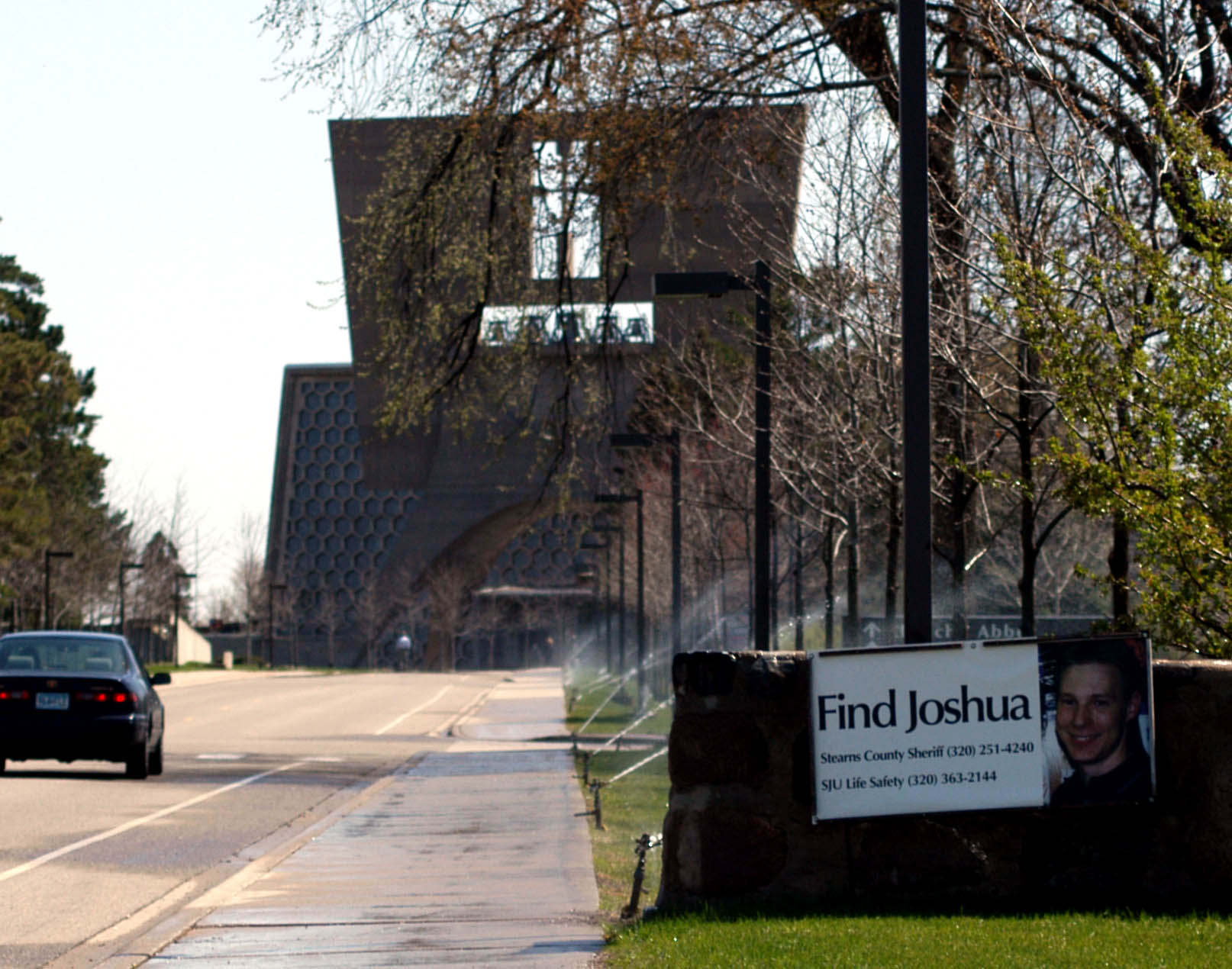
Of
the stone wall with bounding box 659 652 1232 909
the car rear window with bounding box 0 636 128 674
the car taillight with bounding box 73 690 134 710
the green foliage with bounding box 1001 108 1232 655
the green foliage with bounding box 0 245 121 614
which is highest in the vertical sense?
the green foliage with bounding box 0 245 121 614

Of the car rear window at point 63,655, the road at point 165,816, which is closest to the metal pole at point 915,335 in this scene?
the road at point 165,816

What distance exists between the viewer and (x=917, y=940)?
7734 millimetres

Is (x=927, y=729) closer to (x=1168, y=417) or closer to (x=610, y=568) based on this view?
(x=1168, y=417)

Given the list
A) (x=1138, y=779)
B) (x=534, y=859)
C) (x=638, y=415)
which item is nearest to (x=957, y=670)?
(x=1138, y=779)

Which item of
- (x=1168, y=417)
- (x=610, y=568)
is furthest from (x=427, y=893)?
(x=610, y=568)

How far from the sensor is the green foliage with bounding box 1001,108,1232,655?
9.96 meters

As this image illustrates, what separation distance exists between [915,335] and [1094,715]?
2267 mm

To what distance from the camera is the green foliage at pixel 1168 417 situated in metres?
9.96

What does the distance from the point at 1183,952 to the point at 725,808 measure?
234 centimetres

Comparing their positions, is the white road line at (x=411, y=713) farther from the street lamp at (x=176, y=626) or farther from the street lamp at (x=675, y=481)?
the street lamp at (x=176, y=626)

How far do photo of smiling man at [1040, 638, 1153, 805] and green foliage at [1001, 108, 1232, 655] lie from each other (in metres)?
1.36

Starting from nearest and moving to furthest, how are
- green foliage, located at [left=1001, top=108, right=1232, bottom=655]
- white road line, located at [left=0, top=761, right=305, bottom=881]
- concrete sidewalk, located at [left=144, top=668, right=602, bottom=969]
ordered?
concrete sidewalk, located at [left=144, top=668, right=602, bottom=969] < green foliage, located at [left=1001, top=108, right=1232, bottom=655] < white road line, located at [left=0, top=761, right=305, bottom=881]

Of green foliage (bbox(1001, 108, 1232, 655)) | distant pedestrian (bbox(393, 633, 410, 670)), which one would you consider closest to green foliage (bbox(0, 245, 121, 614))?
distant pedestrian (bbox(393, 633, 410, 670))

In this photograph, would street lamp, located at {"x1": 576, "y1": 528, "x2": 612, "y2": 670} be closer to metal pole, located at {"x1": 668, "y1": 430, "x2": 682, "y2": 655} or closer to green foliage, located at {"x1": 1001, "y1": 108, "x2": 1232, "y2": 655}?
metal pole, located at {"x1": 668, "y1": 430, "x2": 682, "y2": 655}
